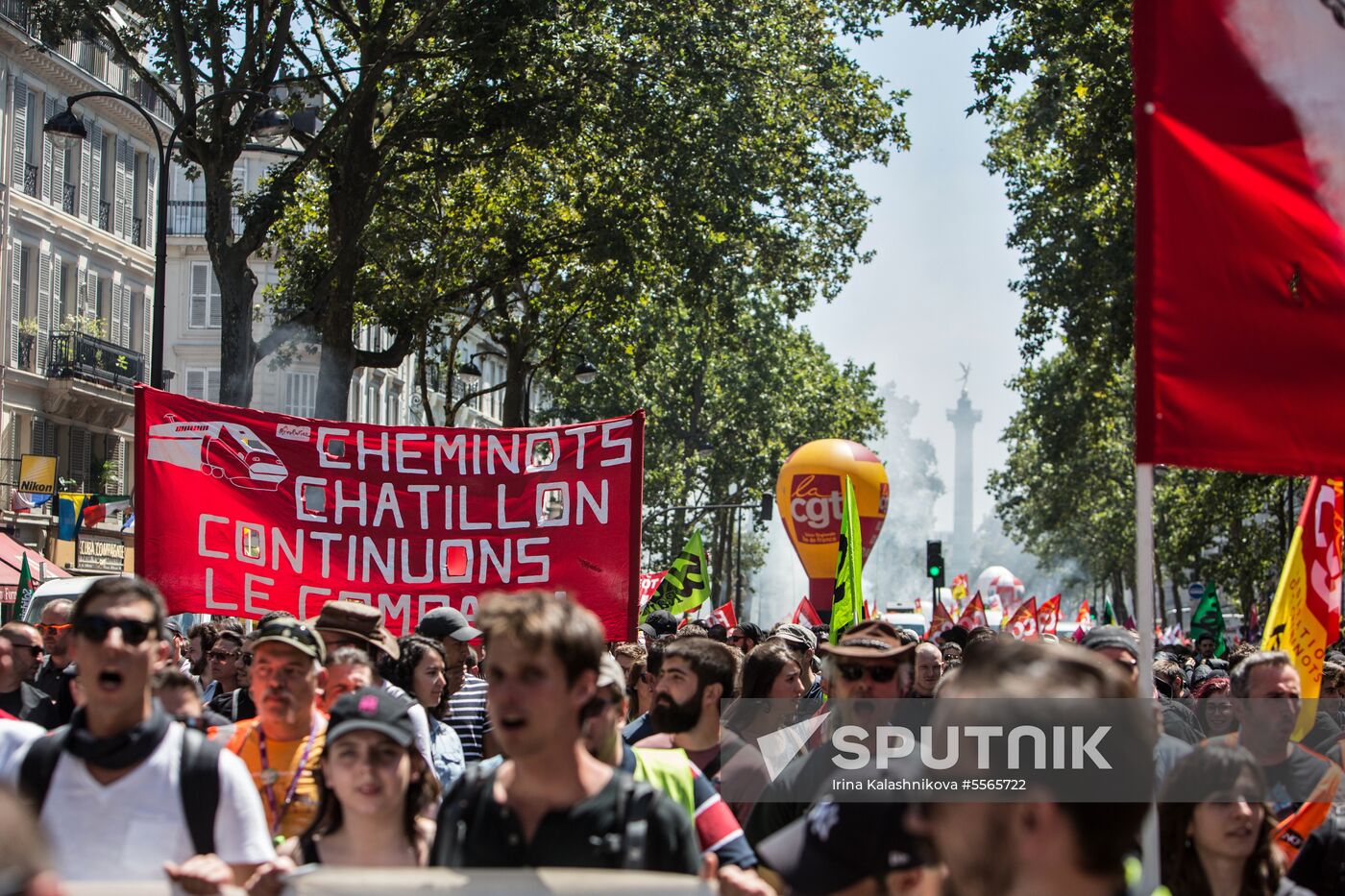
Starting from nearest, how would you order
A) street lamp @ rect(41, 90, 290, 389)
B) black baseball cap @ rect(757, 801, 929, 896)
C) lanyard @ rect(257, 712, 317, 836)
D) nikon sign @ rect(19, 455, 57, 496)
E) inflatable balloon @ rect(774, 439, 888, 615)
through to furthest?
1. black baseball cap @ rect(757, 801, 929, 896)
2. lanyard @ rect(257, 712, 317, 836)
3. street lamp @ rect(41, 90, 290, 389)
4. nikon sign @ rect(19, 455, 57, 496)
5. inflatable balloon @ rect(774, 439, 888, 615)

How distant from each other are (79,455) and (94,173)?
651cm

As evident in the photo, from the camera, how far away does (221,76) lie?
20078 millimetres

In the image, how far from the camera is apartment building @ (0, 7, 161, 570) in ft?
122

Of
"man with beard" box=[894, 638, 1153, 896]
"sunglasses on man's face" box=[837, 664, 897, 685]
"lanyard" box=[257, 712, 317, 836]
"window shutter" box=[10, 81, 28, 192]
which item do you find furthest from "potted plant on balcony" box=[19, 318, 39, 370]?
"man with beard" box=[894, 638, 1153, 896]

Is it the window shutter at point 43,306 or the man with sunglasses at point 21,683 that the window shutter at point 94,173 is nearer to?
the window shutter at point 43,306

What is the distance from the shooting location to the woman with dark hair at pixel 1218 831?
4.77 m

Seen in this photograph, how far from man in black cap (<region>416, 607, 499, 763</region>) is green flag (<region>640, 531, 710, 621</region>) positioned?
41.7ft

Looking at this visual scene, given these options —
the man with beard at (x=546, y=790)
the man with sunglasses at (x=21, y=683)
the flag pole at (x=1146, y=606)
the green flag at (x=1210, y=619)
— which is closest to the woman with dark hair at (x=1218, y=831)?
the flag pole at (x=1146, y=606)

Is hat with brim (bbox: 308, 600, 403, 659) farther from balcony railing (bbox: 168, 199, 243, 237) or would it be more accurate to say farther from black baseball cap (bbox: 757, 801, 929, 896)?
balcony railing (bbox: 168, 199, 243, 237)

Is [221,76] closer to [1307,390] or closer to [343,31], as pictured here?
[343,31]

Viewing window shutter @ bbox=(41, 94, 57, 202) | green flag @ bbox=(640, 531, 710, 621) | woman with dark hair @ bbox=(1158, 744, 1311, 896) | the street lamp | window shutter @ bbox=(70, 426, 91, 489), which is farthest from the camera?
window shutter @ bbox=(70, 426, 91, 489)

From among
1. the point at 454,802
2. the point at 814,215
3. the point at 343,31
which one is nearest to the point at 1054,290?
the point at 814,215

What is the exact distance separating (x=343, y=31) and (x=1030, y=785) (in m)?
24.5

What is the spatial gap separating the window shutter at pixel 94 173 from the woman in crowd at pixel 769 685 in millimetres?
36682
